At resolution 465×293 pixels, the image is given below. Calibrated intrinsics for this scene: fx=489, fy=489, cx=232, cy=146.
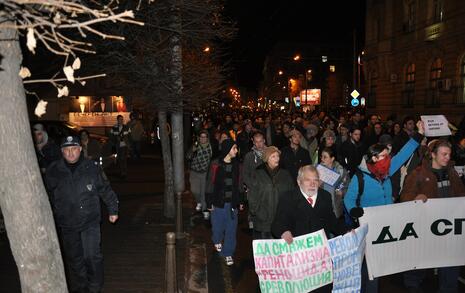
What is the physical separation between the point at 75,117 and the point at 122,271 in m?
21.1

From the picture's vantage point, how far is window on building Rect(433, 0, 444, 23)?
2719 centimetres

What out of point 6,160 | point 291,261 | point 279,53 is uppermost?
point 279,53

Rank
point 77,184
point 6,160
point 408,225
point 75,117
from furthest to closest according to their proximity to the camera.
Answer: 1. point 75,117
2. point 408,225
3. point 77,184
4. point 6,160

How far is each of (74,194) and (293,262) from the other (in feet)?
8.37

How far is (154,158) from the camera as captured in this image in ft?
69.9

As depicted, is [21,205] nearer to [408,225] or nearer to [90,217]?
[90,217]

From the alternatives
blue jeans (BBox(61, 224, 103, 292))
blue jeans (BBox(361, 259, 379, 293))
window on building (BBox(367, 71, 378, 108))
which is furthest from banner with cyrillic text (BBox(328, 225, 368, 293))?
window on building (BBox(367, 71, 378, 108))

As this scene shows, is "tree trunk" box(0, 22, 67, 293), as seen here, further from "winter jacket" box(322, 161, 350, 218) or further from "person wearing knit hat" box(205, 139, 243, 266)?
"winter jacket" box(322, 161, 350, 218)

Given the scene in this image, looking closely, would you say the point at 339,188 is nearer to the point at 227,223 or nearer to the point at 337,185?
the point at 337,185

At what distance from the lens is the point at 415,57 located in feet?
101

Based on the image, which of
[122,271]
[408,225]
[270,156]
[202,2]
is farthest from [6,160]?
[202,2]

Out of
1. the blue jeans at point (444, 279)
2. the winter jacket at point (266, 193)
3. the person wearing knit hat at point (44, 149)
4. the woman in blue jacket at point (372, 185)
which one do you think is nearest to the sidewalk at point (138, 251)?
the winter jacket at point (266, 193)

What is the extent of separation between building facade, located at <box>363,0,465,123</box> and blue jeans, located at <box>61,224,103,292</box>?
23.5 metres

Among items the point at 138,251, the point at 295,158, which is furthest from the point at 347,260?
the point at 295,158
